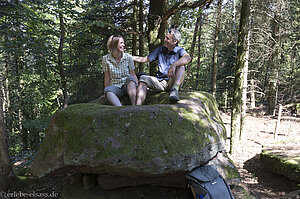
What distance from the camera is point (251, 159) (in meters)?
6.55

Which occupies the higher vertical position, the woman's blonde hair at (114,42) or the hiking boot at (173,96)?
the woman's blonde hair at (114,42)

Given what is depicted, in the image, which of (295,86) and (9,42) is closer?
(9,42)

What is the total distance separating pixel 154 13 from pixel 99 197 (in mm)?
5339

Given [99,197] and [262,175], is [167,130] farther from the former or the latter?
[262,175]

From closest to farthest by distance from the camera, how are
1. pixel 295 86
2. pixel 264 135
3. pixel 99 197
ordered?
pixel 99 197, pixel 264 135, pixel 295 86

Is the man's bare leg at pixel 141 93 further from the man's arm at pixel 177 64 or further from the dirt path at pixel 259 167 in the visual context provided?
the dirt path at pixel 259 167

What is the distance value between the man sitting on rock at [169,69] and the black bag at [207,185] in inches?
53.2

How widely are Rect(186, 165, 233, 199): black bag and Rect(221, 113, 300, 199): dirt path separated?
1681 mm

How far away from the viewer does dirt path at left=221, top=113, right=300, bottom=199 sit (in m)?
4.43

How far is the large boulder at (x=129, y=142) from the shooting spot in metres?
2.51

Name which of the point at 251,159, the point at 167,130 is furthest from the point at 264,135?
the point at 167,130

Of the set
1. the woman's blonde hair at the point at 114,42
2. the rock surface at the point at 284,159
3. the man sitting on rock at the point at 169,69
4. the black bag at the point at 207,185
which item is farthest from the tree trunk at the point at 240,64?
Answer: the woman's blonde hair at the point at 114,42

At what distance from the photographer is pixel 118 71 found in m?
3.99

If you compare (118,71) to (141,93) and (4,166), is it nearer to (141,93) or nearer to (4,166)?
(141,93)
